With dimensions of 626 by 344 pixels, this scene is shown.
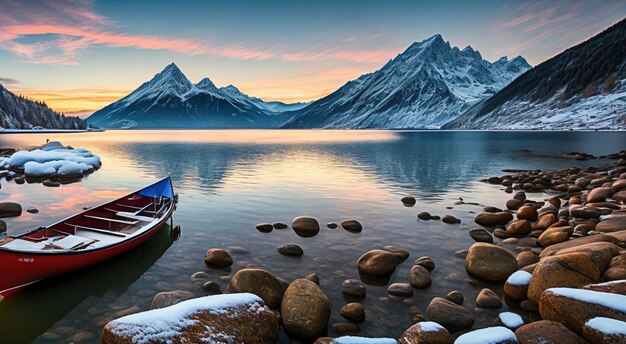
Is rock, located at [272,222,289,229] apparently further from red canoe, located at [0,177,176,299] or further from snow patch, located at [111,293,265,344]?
snow patch, located at [111,293,265,344]

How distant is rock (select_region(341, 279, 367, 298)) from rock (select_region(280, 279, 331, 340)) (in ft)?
5.89

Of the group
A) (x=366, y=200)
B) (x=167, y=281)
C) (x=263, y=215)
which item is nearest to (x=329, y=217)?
(x=263, y=215)

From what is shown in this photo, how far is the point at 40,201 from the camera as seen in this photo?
27.6m

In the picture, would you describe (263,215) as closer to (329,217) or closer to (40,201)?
(329,217)

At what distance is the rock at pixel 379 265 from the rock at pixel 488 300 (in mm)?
3124

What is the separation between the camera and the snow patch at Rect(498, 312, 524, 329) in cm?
984

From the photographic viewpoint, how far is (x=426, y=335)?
341 inches

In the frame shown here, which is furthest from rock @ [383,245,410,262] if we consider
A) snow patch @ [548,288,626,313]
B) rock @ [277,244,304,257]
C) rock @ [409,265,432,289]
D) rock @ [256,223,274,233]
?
snow patch @ [548,288,626,313]

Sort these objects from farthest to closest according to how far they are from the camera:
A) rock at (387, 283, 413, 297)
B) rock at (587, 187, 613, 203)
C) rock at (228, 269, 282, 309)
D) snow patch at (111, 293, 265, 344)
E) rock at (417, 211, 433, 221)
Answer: rock at (587, 187, 613, 203), rock at (417, 211, 433, 221), rock at (387, 283, 413, 297), rock at (228, 269, 282, 309), snow patch at (111, 293, 265, 344)

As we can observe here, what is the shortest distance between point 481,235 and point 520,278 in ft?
21.1

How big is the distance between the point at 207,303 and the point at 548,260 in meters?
9.74

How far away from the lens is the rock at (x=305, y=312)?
382 inches

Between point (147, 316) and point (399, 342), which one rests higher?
point (147, 316)

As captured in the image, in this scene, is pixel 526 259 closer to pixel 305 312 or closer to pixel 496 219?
pixel 496 219
